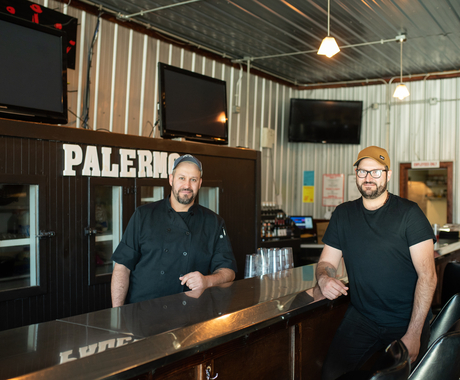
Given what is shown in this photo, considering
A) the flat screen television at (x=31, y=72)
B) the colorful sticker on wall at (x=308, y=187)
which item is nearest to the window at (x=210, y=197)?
the flat screen television at (x=31, y=72)

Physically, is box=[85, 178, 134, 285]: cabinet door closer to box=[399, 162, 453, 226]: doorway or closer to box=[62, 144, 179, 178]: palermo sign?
box=[62, 144, 179, 178]: palermo sign

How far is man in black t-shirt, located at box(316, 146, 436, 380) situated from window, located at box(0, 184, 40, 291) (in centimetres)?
209

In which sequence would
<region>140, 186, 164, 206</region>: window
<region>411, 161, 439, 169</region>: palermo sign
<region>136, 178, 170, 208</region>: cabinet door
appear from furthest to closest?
<region>411, 161, 439, 169</region>: palermo sign
<region>140, 186, 164, 206</region>: window
<region>136, 178, 170, 208</region>: cabinet door

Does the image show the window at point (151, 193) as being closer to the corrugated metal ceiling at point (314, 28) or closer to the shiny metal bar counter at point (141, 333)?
the corrugated metal ceiling at point (314, 28)

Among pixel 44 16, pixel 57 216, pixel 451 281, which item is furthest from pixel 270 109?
pixel 57 216

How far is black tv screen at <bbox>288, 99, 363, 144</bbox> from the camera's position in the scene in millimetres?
7234

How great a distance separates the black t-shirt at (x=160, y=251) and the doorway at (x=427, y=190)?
17.4ft

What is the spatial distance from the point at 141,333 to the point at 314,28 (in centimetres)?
441

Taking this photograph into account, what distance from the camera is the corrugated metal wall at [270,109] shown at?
4625 millimetres

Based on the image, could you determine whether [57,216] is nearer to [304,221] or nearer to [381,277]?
[381,277]

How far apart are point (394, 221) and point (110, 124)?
334 centimetres

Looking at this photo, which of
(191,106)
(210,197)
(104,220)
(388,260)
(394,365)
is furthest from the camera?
(210,197)

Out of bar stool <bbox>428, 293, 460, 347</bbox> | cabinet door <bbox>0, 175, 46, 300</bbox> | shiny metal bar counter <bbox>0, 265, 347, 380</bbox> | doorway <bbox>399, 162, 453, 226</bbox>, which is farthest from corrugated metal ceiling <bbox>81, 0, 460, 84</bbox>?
shiny metal bar counter <bbox>0, 265, 347, 380</bbox>

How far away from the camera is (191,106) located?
4.70m
